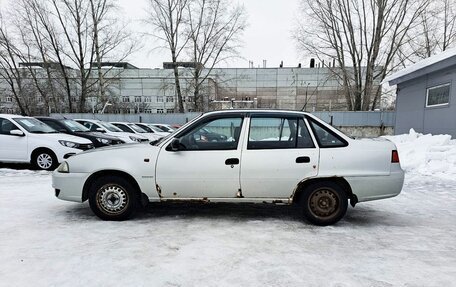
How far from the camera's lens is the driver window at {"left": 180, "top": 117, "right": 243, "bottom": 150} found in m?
4.34

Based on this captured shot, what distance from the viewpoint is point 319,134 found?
4.34 meters

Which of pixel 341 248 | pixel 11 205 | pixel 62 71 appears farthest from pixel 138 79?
pixel 341 248

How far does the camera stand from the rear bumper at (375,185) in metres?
4.19

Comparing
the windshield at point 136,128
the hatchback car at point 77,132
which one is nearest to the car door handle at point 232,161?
the hatchback car at point 77,132

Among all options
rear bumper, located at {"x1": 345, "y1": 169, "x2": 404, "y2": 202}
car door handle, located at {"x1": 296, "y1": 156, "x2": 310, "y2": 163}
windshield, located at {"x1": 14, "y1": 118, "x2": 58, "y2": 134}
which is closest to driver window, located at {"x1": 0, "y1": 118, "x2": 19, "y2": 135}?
windshield, located at {"x1": 14, "y1": 118, "x2": 58, "y2": 134}

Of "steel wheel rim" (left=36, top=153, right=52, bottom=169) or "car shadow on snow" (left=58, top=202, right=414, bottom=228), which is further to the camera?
"steel wheel rim" (left=36, top=153, right=52, bottom=169)

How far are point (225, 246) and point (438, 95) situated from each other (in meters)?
11.9

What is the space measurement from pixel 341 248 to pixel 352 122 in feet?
76.4

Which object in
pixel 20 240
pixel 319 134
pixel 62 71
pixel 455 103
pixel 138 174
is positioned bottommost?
pixel 20 240

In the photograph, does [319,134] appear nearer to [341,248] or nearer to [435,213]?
[341,248]

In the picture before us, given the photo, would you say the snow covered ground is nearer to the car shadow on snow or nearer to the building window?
the car shadow on snow

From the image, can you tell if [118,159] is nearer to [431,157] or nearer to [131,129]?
[431,157]

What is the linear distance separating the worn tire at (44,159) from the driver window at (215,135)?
6.11m

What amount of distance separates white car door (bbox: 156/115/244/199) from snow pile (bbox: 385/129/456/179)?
6691 mm
